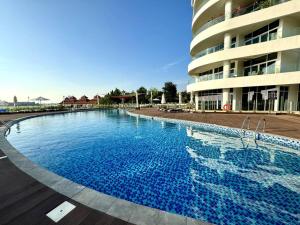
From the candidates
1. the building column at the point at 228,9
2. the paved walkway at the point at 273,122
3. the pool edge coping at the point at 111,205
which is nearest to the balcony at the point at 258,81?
the paved walkway at the point at 273,122

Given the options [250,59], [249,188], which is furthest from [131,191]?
[250,59]

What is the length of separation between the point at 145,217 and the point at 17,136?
1256 cm

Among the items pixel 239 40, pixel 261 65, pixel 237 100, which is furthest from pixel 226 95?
pixel 239 40

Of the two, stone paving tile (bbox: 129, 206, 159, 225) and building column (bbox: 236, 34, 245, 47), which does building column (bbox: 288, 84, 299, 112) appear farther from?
stone paving tile (bbox: 129, 206, 159, 225)

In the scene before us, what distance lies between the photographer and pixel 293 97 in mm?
16750

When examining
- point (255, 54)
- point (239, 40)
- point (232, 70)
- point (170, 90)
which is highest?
point (239, 40)

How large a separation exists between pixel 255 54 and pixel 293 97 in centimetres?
589

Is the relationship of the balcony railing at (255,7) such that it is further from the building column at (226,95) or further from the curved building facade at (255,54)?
the building column at (226,95)

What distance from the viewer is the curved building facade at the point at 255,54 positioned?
15.6m

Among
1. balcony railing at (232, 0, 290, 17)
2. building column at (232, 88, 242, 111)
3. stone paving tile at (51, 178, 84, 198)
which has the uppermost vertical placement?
balcony railing at (232, 0, 290, 17)

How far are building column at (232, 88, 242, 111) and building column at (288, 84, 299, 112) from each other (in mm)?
4575

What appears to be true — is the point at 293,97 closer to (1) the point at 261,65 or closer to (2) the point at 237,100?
(1) the point at 261,65

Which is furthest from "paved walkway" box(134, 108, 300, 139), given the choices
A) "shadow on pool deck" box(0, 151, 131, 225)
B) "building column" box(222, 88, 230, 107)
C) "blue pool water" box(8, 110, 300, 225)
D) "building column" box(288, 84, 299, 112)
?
"shadow on pool deck" box(0, 151, 131, 225)

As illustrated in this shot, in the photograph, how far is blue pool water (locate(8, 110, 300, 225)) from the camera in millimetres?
3818
